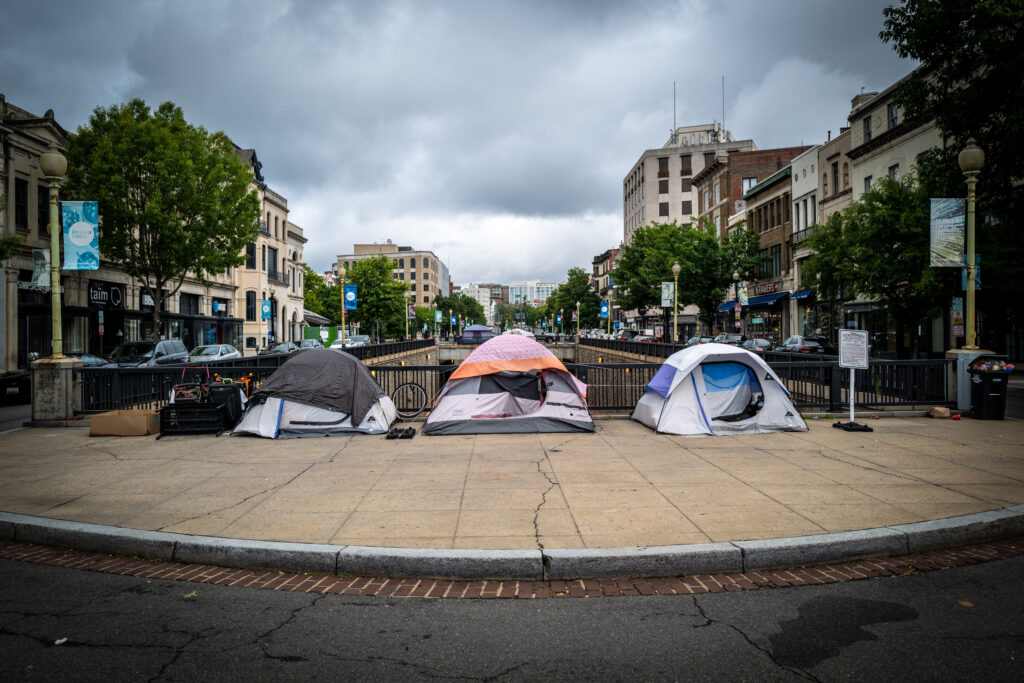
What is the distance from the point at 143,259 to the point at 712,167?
51.6 m

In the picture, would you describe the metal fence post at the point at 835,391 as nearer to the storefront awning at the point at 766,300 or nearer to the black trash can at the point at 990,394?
the black trash can at the point at 990,394

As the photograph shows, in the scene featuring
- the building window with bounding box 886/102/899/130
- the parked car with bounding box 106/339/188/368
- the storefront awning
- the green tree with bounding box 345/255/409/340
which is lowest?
the parked car with bounding box 106/339/188/368

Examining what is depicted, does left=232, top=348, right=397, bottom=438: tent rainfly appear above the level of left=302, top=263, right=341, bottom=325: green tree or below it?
below

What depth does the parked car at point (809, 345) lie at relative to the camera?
90.8ft

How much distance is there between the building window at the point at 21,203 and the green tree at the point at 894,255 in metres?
34.2

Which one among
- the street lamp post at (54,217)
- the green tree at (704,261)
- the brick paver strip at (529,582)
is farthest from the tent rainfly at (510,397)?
the green tree at (704,261)

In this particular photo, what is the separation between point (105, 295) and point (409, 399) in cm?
2666

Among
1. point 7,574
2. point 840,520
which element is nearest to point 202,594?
point 7,574

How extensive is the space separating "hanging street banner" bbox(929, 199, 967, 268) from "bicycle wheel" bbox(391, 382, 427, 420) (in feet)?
37.8

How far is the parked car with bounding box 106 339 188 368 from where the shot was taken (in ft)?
74.0

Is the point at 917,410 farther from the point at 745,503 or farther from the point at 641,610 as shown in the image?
the point at 641,610

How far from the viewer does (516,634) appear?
3850 mm

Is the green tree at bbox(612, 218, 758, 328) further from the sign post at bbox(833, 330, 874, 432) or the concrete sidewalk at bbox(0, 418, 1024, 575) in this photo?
the concrete sidewalk at bbox(0, 418, 1024, 575)

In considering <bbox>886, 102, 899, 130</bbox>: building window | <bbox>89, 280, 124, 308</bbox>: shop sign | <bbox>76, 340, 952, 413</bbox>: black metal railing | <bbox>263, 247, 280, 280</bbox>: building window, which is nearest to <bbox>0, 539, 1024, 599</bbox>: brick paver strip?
<bbox>76, 340, 952, 413</bbox>: black metal railing
